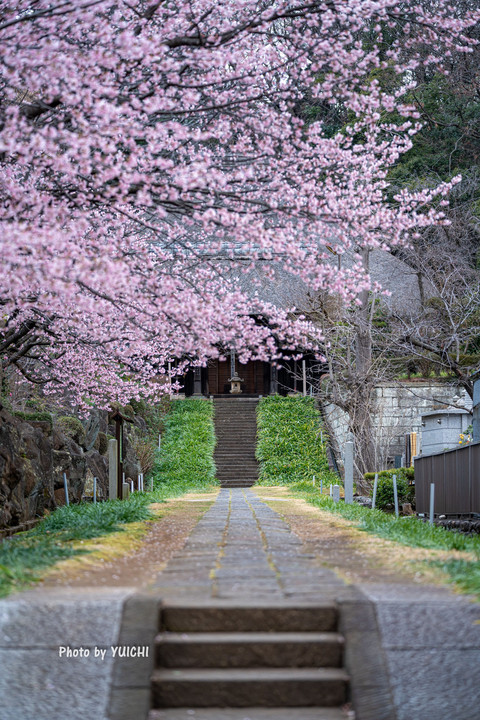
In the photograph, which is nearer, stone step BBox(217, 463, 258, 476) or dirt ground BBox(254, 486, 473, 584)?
dirt ground BBox(254, 486, 473, 584)

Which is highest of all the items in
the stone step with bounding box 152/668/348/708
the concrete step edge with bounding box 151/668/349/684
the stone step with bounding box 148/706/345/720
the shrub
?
the shrub

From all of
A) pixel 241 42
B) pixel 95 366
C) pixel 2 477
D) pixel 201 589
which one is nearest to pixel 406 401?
pixel 95 366

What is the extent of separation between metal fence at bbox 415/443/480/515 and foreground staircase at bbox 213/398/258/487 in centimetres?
999

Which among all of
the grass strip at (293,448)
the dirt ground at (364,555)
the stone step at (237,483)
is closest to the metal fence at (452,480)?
the grass strip at (293,448)

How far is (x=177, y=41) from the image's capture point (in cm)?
628

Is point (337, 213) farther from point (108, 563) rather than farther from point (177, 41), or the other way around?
point (108, 563)

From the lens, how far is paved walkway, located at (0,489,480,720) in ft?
12.7

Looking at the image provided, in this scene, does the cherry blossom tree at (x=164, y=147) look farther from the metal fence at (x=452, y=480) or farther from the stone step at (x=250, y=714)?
the metal fence at (x=452, y=480)

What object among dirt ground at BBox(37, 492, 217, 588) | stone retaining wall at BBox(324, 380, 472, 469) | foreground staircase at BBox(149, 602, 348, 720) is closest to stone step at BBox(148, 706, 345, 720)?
foreground staircase at BBox(149, 602, 348, 720)

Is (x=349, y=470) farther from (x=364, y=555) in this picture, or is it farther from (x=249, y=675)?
(x=249, y=675)

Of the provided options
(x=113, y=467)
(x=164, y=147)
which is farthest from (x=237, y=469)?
(x=164, y=147)

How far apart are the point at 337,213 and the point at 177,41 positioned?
227cm

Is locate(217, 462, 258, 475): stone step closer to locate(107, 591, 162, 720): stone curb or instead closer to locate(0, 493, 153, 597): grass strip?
locate(0, 493, 153, 597): grass strip

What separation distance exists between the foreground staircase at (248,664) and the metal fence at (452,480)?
6.52m
